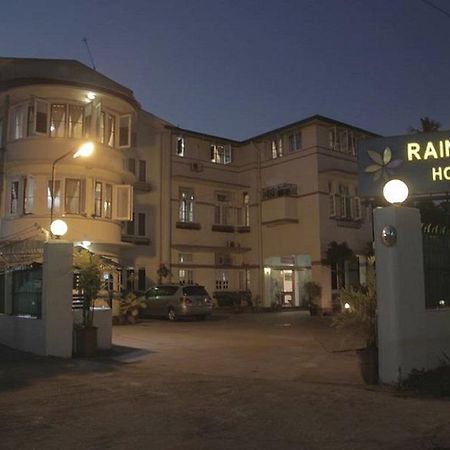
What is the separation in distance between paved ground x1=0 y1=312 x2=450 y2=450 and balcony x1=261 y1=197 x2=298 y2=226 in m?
18.4

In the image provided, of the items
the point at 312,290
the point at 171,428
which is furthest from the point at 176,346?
the point at 312,290

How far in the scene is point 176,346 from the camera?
15.8m

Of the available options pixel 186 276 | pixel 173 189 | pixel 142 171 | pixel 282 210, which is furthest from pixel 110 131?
pixel 282 210

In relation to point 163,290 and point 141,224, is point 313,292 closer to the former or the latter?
point 163,290

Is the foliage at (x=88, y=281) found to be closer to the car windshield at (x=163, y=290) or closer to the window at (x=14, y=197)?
the window at (x=14, y=197)

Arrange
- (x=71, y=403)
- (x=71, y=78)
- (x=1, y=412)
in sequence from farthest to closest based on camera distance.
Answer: (x=71, y=78), (x=71, y=403), (x=1, y=412)

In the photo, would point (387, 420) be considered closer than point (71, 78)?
Yes

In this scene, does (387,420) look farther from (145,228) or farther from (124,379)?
(145,228)

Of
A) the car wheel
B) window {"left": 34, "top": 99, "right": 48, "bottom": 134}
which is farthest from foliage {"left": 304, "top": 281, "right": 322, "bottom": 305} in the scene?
window {"left": 34, "top": 99, "right": 48, "bottom": 134}

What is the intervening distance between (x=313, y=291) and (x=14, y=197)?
1524cm

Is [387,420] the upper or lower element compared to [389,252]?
lower

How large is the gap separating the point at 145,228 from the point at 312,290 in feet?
30.2

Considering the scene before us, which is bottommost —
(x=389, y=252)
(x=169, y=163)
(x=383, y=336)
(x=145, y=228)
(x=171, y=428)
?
(x=171, y=428)

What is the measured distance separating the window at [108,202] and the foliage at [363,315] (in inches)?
617
